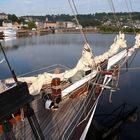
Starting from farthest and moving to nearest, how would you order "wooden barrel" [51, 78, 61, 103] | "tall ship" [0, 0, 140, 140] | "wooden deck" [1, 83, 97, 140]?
"wooden barrel" [51, 78, 61, 103]
"tall ship" [0, 0, 140, 140]
"wooden deck" [1, 83, 97, 140]

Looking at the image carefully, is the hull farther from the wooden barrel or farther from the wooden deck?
the wooden barrel

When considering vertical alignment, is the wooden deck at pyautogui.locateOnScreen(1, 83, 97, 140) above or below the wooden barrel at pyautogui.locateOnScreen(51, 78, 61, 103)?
below

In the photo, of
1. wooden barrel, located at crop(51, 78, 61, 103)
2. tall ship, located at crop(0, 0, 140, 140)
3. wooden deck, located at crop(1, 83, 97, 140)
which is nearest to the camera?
wooden deck, located at crop(1, 83, 97, 140)

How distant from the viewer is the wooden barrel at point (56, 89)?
7898 mm

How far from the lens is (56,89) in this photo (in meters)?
7.95

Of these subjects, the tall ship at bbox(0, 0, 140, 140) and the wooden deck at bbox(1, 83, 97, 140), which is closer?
the wooden deck at bbox(1, 83, 97, 140)

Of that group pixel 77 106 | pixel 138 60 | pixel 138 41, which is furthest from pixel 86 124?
pixel 138 60

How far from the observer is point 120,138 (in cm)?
1073

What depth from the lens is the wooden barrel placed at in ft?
25.9

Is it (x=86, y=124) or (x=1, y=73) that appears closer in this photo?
(x=86, y=124)

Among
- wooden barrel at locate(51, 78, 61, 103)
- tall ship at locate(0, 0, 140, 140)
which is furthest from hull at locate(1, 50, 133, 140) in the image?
wooden barrel at locate(51, 78, 61, 103)

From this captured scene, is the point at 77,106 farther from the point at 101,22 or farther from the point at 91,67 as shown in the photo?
the point at 101,22

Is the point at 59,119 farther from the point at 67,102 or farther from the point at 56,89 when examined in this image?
the point at 67,102

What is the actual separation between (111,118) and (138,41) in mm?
3412
